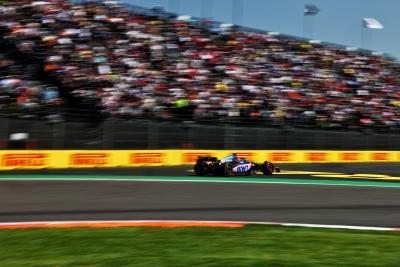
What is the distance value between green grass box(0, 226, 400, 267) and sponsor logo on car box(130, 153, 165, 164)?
1051 centimetres

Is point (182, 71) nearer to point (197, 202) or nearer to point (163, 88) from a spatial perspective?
point (163, 88)

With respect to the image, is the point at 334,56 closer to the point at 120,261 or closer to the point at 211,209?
the point at 211,209

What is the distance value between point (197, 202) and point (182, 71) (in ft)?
40.0

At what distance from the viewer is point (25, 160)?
572 inches

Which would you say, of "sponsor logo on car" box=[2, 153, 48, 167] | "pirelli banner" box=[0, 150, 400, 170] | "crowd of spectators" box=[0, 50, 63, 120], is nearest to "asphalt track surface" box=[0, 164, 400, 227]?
"sponsor logo on car" box=[2, 153, 48, 167]

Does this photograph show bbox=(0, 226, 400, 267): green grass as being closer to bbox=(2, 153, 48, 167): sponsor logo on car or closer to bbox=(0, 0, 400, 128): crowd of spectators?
bbox=(2, 153, 48, 167): sponsor logo on car

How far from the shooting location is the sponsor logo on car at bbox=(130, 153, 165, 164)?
1688 centimetres

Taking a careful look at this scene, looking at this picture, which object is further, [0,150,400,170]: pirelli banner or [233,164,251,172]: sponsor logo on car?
[0,150,400,170]: pirelli banner

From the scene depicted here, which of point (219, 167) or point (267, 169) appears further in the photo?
point (267, 169)

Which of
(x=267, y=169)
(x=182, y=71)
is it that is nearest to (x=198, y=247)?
(x=267, y=169)

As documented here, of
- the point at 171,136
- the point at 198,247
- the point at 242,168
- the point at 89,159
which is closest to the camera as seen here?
the point at 198,247

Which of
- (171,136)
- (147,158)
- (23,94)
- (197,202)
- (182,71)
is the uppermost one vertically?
(182,71)

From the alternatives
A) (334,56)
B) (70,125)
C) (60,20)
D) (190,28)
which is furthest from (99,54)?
(334,56)

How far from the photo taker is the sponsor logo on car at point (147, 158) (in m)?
16.9
